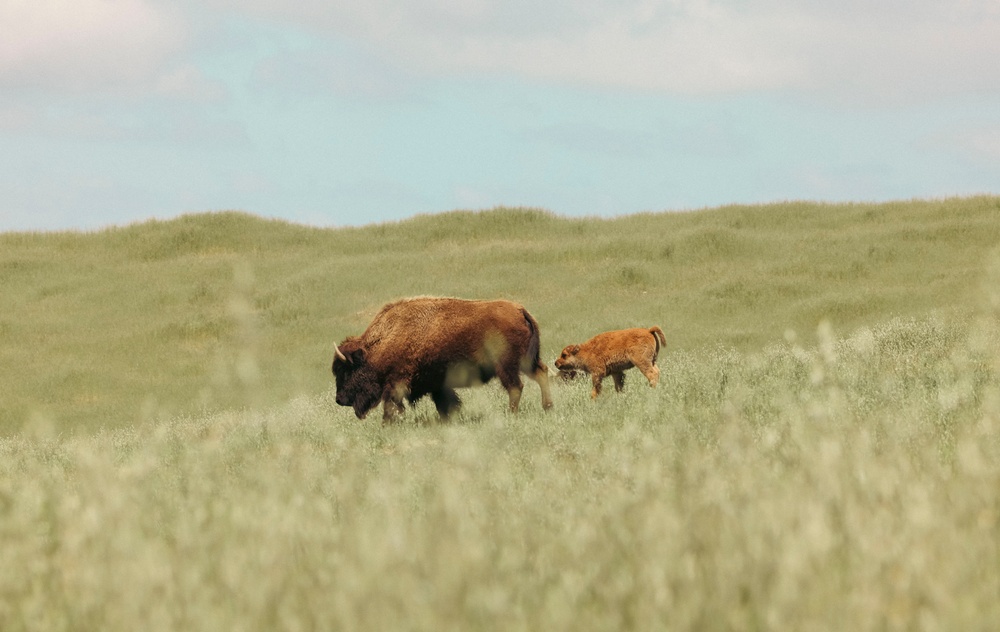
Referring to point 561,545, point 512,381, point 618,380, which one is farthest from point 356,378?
point 561,545

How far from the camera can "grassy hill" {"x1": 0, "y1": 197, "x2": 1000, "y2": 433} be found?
2389 cm

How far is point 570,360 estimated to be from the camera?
13.8 metres

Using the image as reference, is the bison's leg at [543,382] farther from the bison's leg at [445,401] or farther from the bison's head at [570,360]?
the bison's head at [570,360]

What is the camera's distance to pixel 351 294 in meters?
28.6

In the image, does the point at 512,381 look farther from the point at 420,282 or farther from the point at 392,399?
the point at 420,282

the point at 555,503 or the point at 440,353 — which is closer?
the point at 555,503

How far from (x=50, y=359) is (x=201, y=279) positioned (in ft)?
19.2

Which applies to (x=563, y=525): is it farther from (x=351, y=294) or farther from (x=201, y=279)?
(x=201, y=279)

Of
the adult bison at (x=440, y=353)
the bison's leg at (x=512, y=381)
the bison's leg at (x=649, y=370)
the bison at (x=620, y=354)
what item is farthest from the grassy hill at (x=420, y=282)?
the bison's leg at (x=512, y=381)

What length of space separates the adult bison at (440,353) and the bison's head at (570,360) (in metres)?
1.52

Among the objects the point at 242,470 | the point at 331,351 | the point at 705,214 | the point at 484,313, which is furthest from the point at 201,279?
the point at 242,470

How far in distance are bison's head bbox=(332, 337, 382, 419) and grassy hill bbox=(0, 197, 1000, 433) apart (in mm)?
8058

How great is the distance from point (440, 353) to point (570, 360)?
2.58 metres

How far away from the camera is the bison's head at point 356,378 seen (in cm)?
1236
